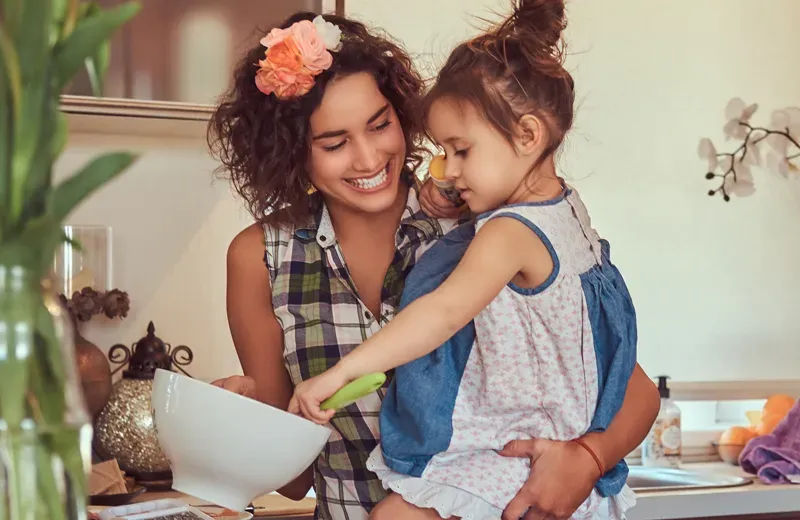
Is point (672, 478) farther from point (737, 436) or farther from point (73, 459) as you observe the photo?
point (73, 459)

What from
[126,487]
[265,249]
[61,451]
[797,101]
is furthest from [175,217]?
[61,451]

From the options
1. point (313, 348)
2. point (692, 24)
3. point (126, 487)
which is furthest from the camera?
point (692, 24)

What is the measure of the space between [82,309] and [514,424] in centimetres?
120

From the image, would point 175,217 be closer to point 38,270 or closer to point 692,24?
point 692,24

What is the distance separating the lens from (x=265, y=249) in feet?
4.56

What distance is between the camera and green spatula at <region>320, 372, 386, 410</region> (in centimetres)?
98

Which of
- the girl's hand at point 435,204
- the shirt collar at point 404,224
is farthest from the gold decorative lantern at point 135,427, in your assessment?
the girl's hand at point 435,204

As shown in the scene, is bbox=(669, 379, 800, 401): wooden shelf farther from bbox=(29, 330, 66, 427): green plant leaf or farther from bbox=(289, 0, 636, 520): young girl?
bbox=(29, 330, 66, 427): green plant leaf

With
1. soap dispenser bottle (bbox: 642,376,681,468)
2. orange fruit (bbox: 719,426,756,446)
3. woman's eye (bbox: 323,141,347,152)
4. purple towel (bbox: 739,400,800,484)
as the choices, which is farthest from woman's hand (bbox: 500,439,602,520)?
orange fruit (bbox: 719,426,756,446)

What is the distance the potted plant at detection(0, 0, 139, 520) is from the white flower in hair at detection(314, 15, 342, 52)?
2.87 ft

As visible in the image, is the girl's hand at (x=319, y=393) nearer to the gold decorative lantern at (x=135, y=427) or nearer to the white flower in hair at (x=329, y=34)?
the white flower in hair at (x=329, y=34)

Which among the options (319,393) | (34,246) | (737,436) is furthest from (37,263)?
(737,436)

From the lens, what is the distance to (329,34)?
1.30m

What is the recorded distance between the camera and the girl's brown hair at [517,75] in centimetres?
124
